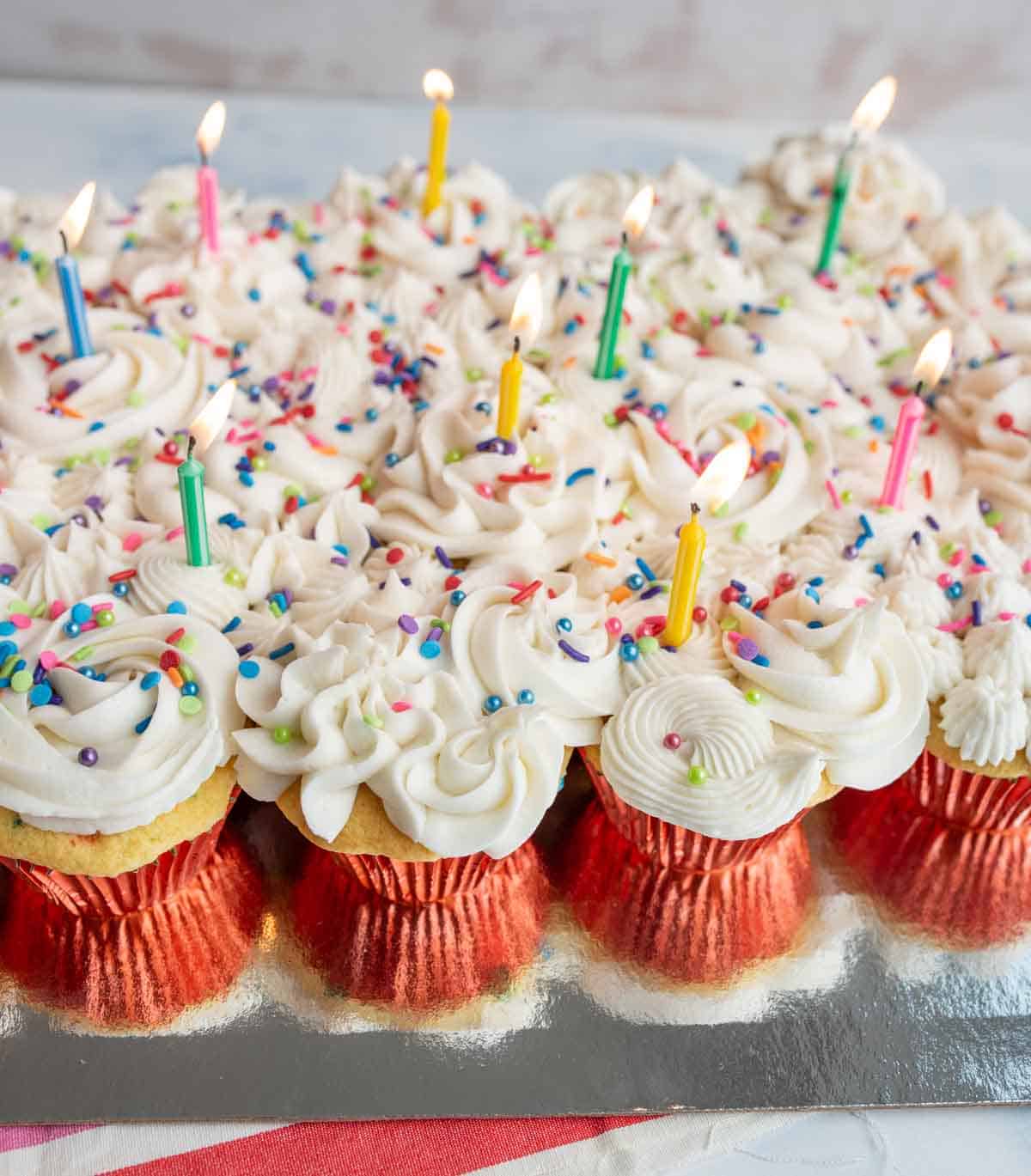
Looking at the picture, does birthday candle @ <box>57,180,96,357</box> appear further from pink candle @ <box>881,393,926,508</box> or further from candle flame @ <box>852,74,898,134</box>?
candle flame @ <box>852,74,898,134</box>

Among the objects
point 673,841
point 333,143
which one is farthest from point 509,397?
point 333,143

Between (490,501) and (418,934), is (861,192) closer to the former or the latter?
(490,501)

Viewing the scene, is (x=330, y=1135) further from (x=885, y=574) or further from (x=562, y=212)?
(x=562, y=212)

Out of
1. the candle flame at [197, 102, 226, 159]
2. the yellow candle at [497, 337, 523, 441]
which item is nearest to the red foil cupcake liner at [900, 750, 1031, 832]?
the yellow candle at [497, 337, 523, 441]

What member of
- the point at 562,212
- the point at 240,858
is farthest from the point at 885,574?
the point at 562,212

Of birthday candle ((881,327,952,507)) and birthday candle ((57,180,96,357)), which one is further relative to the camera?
birthday candle ((57,180,96,357))
